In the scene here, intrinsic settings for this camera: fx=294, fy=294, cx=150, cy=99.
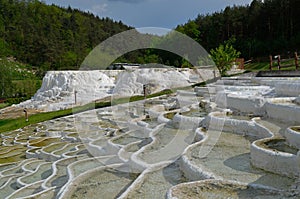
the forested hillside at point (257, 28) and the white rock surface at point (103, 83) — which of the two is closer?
the white rock surface at point (103, 83)

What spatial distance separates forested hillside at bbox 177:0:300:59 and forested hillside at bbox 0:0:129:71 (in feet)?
73.9

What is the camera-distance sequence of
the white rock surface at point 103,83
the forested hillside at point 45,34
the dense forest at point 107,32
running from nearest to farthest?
the white rock surface at point 103,83
the dense forest at point 107,32
the forested hillside at point 45,34

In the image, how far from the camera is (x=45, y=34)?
6531 cm

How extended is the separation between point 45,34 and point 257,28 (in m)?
45.9

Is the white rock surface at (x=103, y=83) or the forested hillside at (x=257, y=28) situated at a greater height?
the forested hillside at (x=257, y=28)

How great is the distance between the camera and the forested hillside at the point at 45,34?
58000 millimetres

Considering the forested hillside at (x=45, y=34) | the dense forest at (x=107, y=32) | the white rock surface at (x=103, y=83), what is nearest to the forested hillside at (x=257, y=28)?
the dense forest at (x=107, y=32)

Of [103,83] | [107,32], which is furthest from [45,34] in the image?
[103,83]

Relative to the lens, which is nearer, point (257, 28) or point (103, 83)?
point (103, 83)

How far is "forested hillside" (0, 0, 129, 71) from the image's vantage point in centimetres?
5800

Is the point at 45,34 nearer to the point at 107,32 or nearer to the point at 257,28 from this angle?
the point at 107,32

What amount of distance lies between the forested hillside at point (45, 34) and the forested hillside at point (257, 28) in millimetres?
22520

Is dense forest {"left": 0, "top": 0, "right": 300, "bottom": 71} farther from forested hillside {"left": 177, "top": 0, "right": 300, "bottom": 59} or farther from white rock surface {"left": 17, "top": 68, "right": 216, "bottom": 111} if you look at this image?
white rock surface {"left": 17, "top": 68, "right": 216, "bottom": 111}

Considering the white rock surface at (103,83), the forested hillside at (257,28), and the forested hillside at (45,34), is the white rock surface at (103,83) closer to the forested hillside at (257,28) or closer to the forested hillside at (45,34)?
the forested hillside at (257,28)
